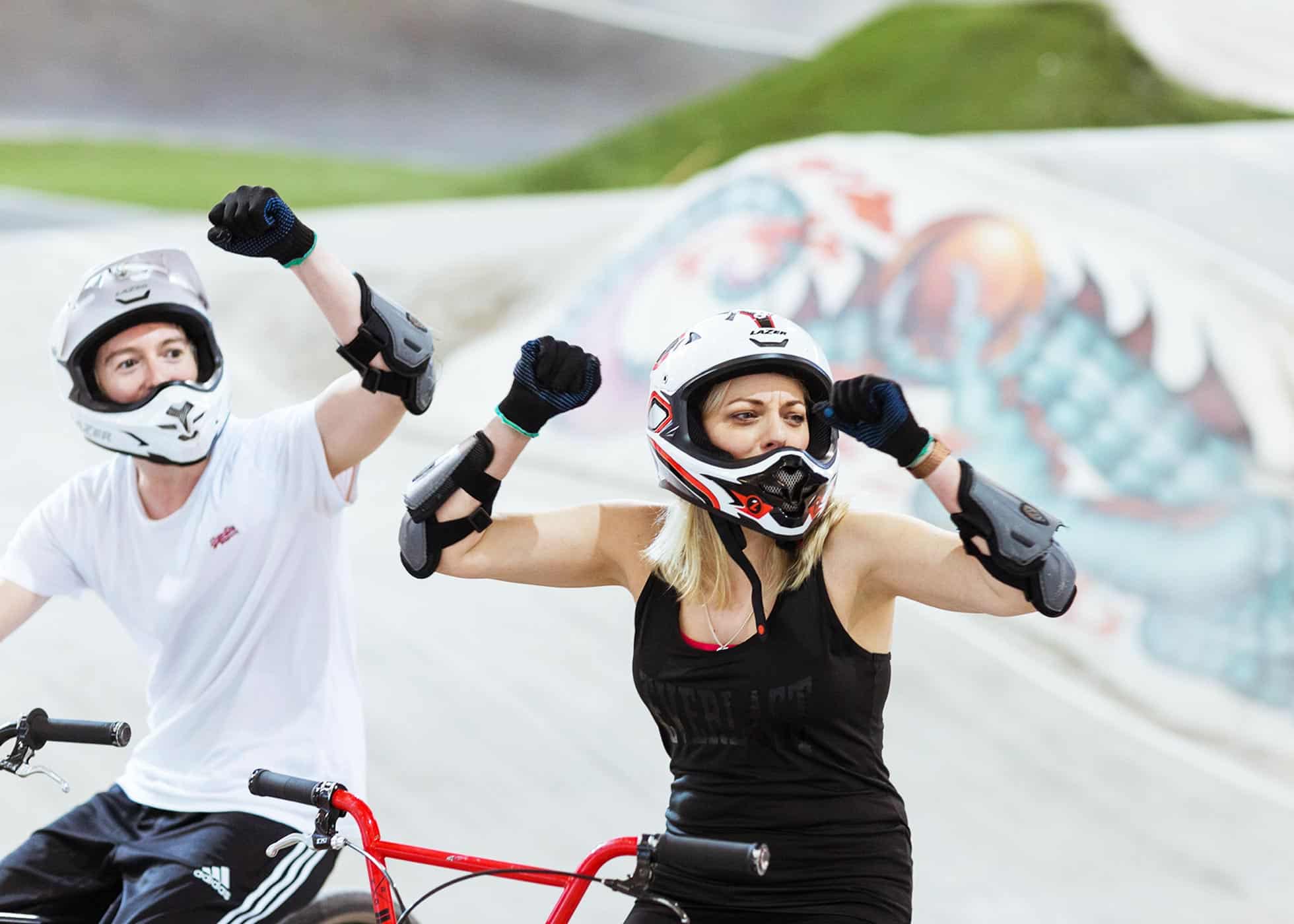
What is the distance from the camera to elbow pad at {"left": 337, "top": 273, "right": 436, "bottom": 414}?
287 cm

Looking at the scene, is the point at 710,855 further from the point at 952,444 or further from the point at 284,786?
the point at 952,444

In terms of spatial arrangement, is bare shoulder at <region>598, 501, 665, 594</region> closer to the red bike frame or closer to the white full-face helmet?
the red bike frame

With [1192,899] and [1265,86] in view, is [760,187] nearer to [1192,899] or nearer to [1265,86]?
[1192,899]

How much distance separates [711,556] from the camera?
271 cm

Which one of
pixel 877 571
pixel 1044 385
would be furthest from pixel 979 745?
pixel 877 571

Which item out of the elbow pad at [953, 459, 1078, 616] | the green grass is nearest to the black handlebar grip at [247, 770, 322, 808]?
the elbow pad at [953, 459, 1078, 616]

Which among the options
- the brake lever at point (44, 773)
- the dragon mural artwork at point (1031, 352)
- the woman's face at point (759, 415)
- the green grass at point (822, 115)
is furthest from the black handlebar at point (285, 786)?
the green grass at point (822, 115)

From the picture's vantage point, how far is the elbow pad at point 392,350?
2873 mm

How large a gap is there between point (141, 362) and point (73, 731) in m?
0.83

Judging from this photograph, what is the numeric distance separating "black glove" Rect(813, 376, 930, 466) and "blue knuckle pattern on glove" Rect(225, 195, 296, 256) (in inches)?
44.6

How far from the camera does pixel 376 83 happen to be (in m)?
18.9

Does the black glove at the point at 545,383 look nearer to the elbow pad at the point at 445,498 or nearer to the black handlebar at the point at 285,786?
the elbow pad at the point at 445,498

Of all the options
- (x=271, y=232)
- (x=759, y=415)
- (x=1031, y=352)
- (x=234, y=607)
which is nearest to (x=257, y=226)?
(x=271, y=232)

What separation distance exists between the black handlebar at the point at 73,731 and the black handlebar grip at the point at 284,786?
36 cm
